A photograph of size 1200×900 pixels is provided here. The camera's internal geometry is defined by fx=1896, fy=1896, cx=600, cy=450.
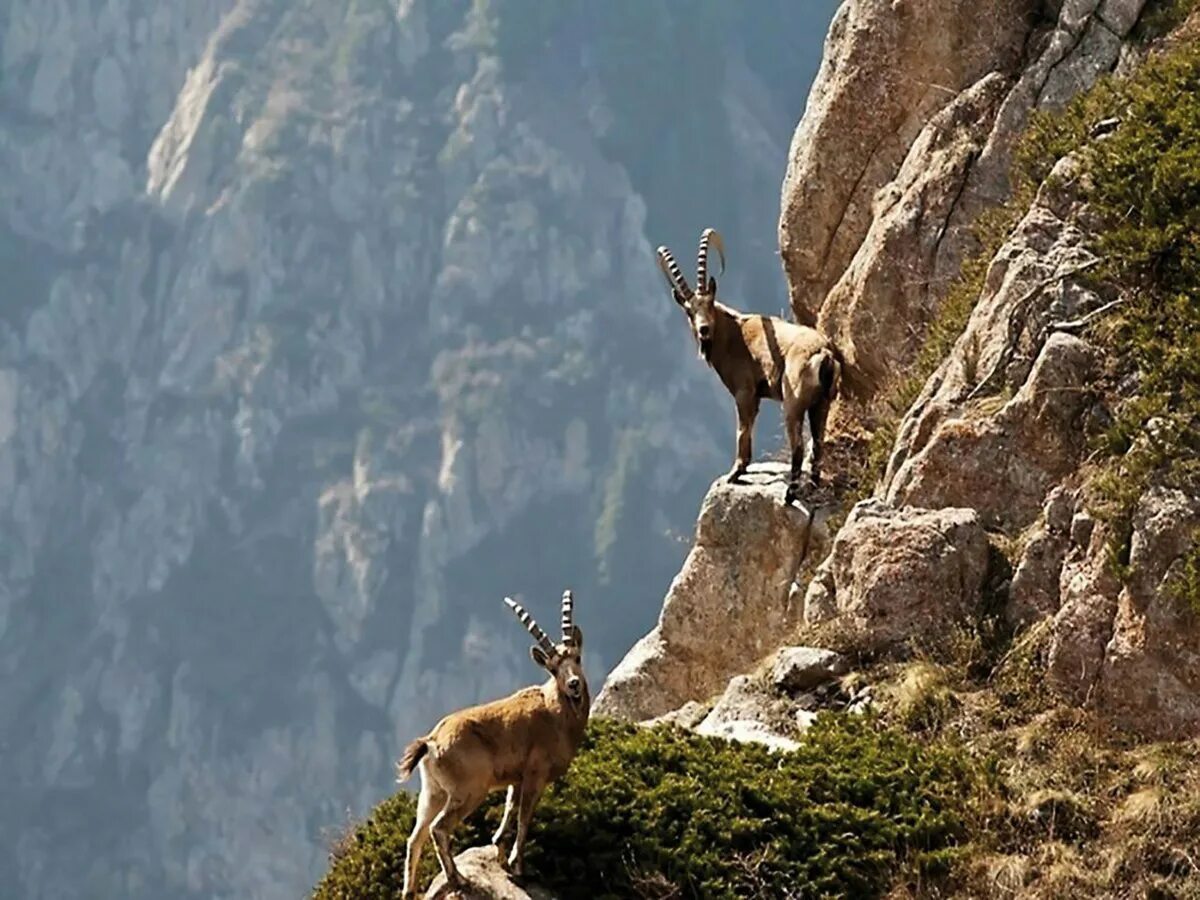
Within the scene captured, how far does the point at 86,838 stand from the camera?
158250 millimetres

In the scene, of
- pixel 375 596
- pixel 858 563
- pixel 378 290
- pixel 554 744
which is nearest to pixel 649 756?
pixel 554 744

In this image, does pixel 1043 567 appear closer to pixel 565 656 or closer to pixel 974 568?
pixel 974 568

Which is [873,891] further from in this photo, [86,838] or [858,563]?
[86,838]

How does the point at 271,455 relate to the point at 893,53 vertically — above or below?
above

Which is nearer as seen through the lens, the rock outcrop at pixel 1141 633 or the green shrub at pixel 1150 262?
the rock outcrop at pixel 1141 633

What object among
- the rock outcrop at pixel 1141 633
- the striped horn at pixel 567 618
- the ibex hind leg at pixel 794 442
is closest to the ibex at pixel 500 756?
the striped horn at pixel 567 618

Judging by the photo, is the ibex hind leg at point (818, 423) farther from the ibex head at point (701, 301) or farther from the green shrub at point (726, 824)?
the green shrub at point (726, 824)

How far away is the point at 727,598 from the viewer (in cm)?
2116

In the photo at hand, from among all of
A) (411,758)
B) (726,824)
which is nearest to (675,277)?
(726,824)

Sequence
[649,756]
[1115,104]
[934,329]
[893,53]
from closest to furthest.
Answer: [649,756], [1115,104], [934,329], [893,53]

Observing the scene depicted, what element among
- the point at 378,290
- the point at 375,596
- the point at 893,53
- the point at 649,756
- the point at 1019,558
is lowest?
the point at 649,756

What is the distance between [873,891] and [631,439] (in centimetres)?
17703

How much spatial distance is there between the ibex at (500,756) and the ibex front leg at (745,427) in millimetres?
7187

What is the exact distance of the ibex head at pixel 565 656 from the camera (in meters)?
13.8
